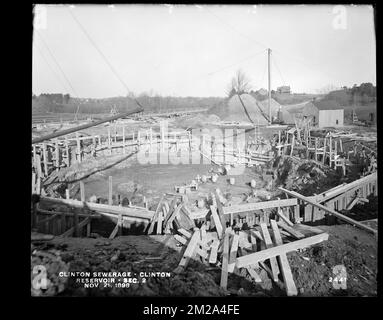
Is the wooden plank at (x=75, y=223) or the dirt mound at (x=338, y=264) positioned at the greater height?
the wooden plank at (x=75, y=223)

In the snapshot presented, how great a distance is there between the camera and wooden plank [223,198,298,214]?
9.37ft

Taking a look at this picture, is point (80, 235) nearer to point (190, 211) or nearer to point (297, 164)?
point (190, 211)

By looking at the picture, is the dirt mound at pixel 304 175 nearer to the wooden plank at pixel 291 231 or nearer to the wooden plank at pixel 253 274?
the wooden plank at pixel 291 231

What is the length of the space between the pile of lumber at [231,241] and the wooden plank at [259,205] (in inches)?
3.9

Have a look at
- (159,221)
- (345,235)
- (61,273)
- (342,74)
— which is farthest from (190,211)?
(342,74)

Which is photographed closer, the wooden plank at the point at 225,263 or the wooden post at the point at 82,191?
the wooden plank at the point at 225,263

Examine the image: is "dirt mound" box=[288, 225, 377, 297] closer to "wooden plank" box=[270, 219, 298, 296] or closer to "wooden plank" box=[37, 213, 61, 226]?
"wooden plank" box=[270, 219, 298, 296]

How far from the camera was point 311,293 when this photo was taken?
261 centimetres

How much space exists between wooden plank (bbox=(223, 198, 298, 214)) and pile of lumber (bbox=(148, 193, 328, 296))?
99 millimetres

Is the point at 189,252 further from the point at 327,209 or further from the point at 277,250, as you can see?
the point at 327,209

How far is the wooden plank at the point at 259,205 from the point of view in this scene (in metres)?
2.86

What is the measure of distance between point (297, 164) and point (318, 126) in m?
0.43

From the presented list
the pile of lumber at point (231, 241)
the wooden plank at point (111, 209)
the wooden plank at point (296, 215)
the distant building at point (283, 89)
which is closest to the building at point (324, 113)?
the distant building at point (283, 89)

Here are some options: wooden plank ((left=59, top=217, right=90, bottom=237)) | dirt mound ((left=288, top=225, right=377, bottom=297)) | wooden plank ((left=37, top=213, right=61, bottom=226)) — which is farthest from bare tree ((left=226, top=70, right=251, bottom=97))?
wooden plank ((left=37, top=213, right=61, bottom=226))
